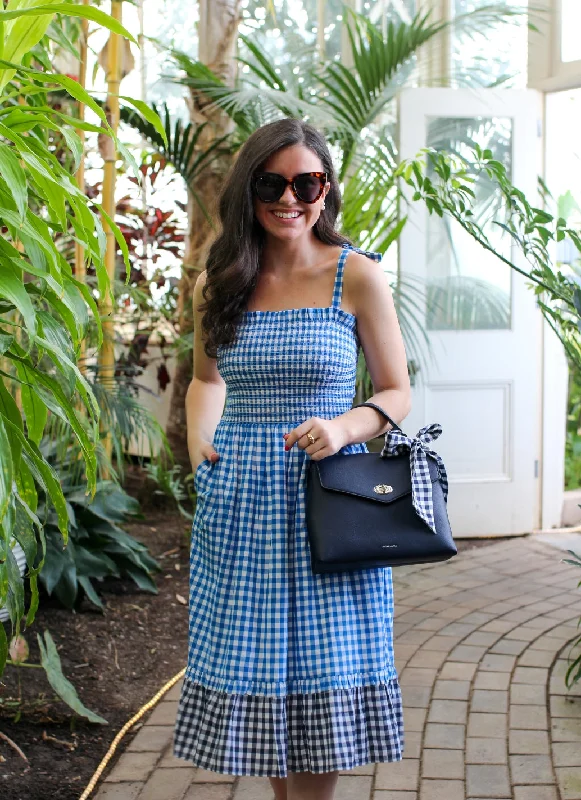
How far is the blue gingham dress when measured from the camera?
1.89 m

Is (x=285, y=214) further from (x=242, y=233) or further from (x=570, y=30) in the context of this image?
(x=570, y=30)

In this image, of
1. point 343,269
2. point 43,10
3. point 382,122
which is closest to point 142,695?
point 343,269

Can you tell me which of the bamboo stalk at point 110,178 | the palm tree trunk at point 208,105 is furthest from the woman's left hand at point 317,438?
the palm tree trunk at point 208,105

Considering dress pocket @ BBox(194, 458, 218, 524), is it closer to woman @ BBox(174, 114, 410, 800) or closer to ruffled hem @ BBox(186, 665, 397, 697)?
woman @ BBox(174, 114, 410, 800)

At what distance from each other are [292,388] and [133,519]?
3396mm

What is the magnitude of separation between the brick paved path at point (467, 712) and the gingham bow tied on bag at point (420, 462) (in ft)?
3.43

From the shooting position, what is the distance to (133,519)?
523 centimetres

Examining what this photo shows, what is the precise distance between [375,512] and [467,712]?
4.83ft

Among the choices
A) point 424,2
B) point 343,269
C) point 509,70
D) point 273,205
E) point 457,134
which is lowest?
point 343,269

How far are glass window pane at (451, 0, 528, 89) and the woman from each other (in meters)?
3.77

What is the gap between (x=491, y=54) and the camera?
5.55 m

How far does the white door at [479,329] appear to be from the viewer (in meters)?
5.21

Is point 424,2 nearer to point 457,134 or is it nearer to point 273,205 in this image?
point 457,134

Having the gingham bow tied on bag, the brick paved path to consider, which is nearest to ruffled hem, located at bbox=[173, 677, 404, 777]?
the gingham bow tied on bag
